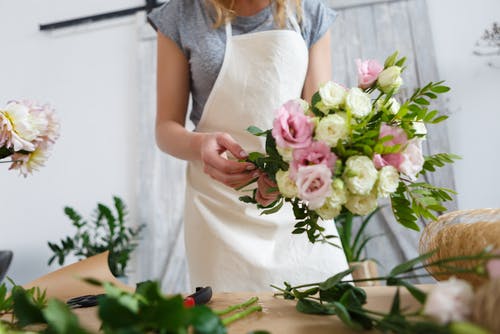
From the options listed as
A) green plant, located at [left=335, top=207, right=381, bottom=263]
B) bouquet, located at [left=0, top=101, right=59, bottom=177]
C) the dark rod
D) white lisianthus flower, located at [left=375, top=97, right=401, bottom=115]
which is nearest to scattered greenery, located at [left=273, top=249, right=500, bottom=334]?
white lisianthus flower, located at [left=375, top=97, right=401, bottom=115]

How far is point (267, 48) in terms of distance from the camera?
4.06 feet

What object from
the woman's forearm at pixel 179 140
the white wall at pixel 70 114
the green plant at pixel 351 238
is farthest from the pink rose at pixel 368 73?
the white wall at pixel 70 114

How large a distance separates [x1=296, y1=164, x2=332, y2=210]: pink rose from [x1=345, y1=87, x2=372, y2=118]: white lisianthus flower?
0.09 m

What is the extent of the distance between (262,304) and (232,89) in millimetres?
716

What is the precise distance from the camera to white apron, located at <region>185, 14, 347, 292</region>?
107cm

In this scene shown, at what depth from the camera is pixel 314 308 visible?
0.53 m

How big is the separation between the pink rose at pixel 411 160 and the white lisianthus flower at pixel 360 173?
45 millimetres

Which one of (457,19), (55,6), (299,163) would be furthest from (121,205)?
(299,163)

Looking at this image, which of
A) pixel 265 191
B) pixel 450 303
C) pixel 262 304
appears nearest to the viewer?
pixel 450 303

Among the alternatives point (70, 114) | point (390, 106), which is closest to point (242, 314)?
point (390, 106)

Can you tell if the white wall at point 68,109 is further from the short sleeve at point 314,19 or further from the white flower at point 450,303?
the white flower at point 450,303

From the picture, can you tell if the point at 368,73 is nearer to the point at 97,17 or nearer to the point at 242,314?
the point at 242,314

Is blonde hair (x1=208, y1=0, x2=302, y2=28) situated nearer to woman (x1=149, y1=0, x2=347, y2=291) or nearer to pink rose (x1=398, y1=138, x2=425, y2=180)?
woman (x1=149, y1=0, x2=347, y2=291)

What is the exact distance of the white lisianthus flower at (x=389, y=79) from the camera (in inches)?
25.7
